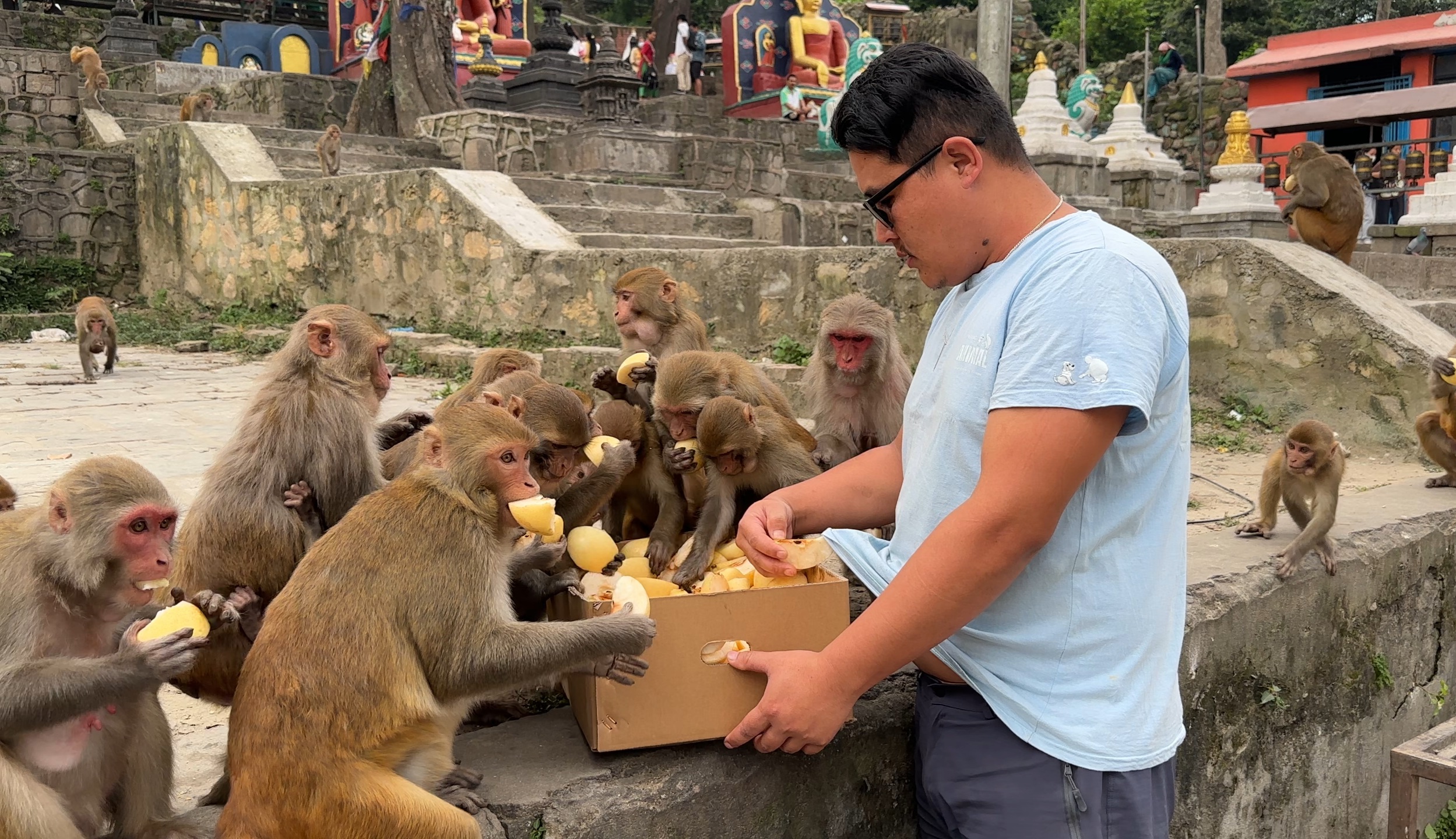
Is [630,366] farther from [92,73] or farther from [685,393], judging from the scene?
[92,73]

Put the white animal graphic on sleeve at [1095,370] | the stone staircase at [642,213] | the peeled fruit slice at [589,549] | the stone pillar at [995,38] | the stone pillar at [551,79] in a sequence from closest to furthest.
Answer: the white animal graphic on sleeve at [1095,370]
the peeled fruit slice at [589,549]
the stone pillar at [995,38]
the stone staircase at [642,213]
the stone pillar at [551,79]

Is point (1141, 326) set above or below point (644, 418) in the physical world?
above

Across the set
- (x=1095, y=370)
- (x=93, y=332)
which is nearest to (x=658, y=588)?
(x=1095, y=370)

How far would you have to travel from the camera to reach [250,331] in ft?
38.5

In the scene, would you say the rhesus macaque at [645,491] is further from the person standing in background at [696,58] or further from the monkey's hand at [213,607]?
the person standing in background at [696,58]

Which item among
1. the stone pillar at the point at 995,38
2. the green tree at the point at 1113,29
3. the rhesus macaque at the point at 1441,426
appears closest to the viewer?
the rhesus macaque at the point at 1441,426

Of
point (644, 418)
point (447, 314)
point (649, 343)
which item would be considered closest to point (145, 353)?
point (447, 314)

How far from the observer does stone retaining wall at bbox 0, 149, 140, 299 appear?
14.5 meters

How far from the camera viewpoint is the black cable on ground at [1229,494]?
499cm

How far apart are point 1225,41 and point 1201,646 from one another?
35191mm

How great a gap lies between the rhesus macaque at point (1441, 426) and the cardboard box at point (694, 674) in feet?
12.7

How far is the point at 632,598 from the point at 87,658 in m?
0.88

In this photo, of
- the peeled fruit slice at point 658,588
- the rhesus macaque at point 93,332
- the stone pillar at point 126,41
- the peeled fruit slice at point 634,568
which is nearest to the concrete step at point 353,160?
the rhesus macaque at point 93,332

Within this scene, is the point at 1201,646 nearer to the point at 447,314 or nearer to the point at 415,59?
the point at 447,314
